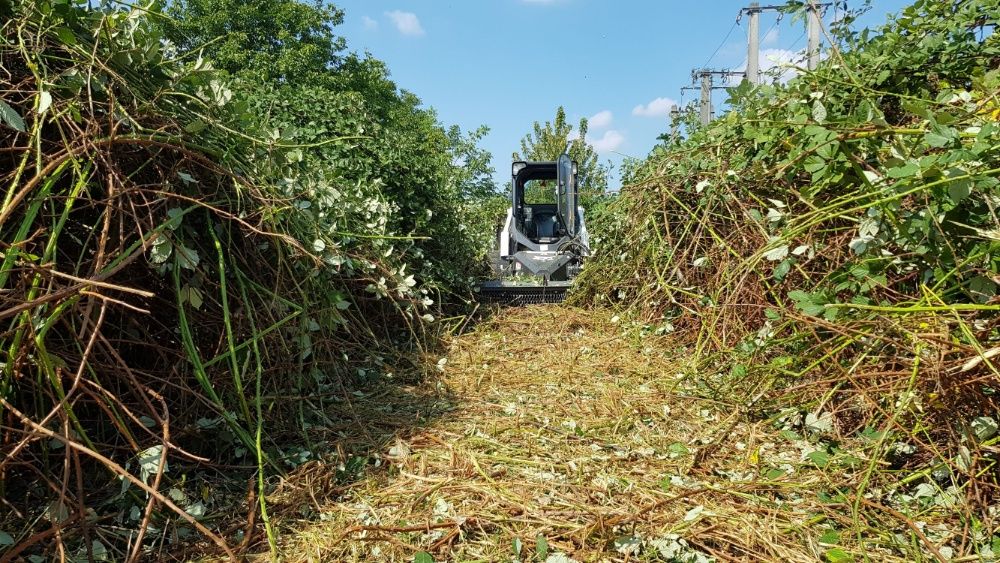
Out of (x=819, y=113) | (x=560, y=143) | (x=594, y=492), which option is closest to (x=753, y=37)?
(x=560, y=143)

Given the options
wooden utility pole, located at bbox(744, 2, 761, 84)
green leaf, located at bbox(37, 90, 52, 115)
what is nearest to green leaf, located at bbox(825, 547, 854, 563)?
green leaf, located at bbox(37, 90, 52, 115)

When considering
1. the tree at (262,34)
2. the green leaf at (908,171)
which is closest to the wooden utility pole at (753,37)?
the tree at (262,34)

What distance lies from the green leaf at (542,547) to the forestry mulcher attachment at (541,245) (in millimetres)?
4905

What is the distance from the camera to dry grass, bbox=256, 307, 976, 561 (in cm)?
187

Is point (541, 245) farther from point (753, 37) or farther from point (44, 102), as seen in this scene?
point (753, 37)

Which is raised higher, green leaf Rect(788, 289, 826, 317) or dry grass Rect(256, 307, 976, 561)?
green leaf Rect(788, 289, 826, 317)

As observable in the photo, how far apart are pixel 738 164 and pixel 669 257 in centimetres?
90

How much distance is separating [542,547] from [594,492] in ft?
1.38

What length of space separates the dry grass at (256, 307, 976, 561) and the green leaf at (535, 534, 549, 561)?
0.02 metres

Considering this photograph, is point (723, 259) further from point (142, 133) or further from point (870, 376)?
point (142, 133)

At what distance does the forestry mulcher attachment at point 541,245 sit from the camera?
23.2ft

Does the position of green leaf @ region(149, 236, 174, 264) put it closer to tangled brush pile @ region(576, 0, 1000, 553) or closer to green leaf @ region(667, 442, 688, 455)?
green leaf @ region(667, 442, 688, 455)

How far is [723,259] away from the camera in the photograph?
395 centimetres

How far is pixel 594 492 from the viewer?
7.20 feet
